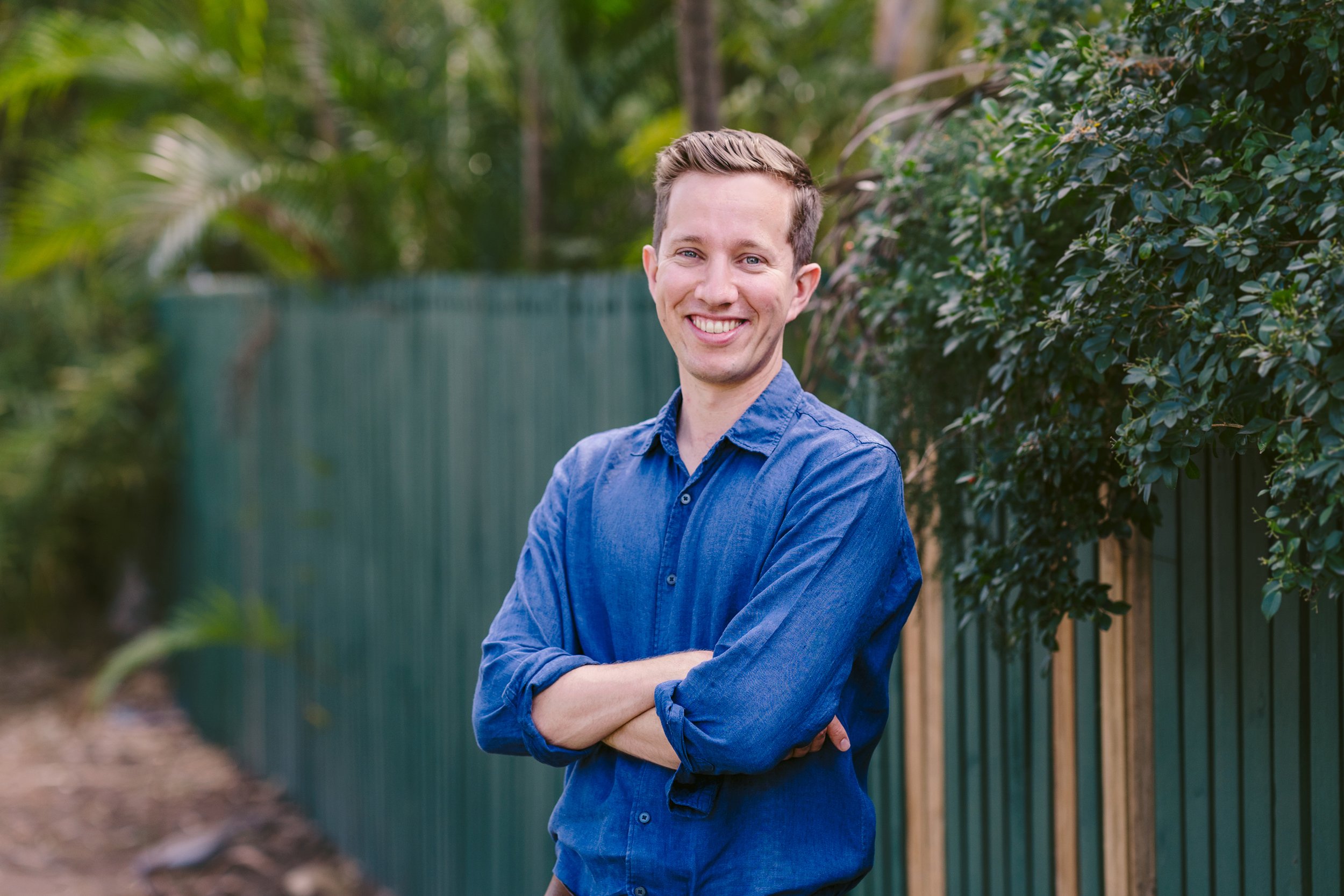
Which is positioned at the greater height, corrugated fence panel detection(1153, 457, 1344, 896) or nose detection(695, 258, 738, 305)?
nose detection(695, 258, 738, 305)

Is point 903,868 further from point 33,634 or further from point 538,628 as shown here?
point 33,634

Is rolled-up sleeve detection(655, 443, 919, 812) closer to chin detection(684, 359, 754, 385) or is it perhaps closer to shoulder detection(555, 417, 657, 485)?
chin detection(684, 359, 754, 385)

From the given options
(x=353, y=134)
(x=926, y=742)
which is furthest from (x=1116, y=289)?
(x=353, y=134)

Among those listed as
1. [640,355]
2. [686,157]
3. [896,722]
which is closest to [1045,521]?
[686,157]

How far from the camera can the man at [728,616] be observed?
2008mm

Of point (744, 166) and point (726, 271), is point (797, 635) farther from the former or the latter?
point (744, 166)

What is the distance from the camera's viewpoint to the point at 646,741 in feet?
6.83

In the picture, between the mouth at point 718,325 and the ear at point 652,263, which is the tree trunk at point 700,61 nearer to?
the ear at point 652,263

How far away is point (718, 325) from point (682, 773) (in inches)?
27.2

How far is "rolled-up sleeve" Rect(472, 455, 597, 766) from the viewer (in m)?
2.17

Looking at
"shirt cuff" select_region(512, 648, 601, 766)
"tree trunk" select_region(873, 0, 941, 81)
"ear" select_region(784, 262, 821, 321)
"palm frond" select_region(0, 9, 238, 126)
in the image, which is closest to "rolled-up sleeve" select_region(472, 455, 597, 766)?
"shirt cuff" select_region(512, 648, 601, 766)

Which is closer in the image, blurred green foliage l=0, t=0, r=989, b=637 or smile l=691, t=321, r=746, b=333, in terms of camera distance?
smile l=691, t=321, r=746, b=333

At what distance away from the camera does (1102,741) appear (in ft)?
8.85

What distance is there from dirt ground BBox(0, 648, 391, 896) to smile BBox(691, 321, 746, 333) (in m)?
4.36
